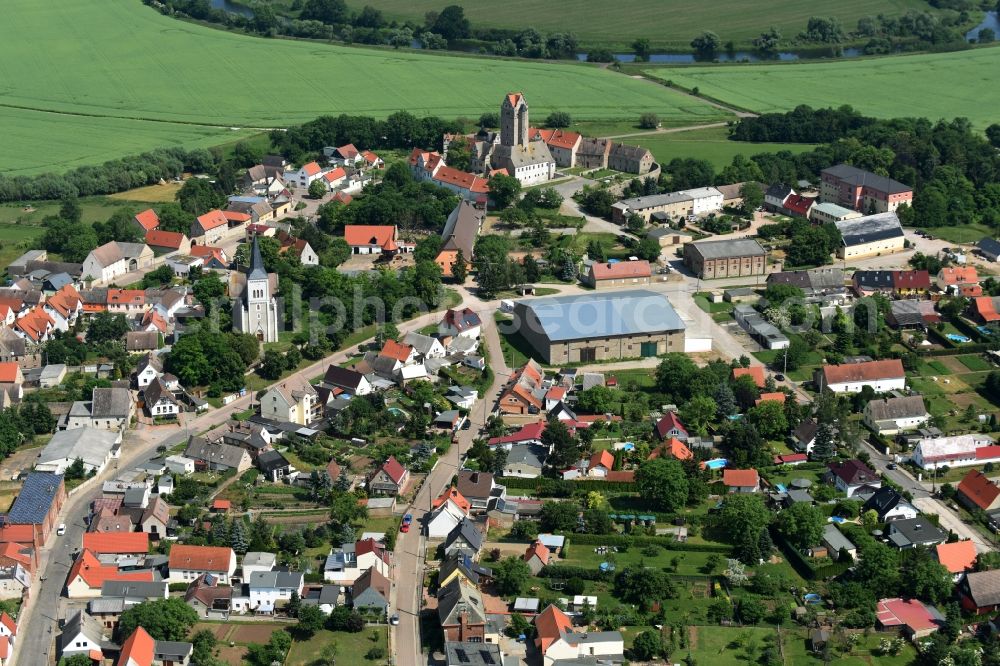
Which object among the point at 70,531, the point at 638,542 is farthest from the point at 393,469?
the point at 70,531

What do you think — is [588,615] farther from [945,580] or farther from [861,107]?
[861,107]

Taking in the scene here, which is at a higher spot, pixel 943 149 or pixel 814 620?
pixel 943 149

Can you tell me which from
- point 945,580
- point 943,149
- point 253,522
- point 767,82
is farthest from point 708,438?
point 767,82

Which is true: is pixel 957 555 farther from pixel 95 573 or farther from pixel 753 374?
pixel 95 573

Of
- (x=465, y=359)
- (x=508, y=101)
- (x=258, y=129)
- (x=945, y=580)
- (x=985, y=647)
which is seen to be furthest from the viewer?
(x=258, y=129)

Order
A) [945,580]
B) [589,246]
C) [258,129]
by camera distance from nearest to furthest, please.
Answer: [945,580]
[589,246]
[258,129]

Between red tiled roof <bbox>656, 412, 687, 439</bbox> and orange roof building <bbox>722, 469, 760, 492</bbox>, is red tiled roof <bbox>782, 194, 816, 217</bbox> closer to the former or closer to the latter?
red tiled roof <bbox>656, 412, 687, 439</bbox>

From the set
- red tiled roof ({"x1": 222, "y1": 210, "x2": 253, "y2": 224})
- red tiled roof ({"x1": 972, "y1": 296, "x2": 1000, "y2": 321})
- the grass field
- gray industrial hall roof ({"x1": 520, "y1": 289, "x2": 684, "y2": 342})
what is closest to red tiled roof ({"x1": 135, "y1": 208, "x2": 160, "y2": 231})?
red tiled roof ({"x1": 222, "y1": 210, "x2": 253, "y2": 224})

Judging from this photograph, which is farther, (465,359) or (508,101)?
(508,101)
